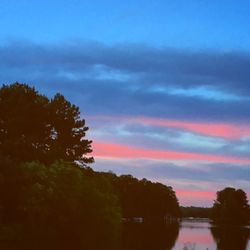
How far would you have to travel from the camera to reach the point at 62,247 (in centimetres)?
5347

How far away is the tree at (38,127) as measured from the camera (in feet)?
228

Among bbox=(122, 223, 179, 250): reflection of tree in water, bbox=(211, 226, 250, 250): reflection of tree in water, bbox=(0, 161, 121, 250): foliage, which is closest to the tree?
bbox=(0, 161, 121, 250): foliage

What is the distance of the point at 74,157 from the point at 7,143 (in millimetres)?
16391

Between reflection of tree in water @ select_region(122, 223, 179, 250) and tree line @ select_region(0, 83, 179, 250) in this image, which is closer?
tree line @ select_region(0, 83, 179, 250)

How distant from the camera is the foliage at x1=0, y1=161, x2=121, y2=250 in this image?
50.4 metres

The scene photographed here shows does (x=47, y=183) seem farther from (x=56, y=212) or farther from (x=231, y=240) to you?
(x=231, y=240)

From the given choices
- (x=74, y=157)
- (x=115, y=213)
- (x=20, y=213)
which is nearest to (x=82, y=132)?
(x=74, y=157)

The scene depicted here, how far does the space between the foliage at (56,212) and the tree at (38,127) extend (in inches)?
255

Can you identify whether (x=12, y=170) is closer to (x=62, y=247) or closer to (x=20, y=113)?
(x=62, y=247)

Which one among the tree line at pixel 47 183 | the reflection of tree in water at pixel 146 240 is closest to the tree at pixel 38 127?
the tree line at pixel 47 183

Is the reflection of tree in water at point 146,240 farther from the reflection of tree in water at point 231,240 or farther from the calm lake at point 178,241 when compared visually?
the reflection of tree in water at point 231,240

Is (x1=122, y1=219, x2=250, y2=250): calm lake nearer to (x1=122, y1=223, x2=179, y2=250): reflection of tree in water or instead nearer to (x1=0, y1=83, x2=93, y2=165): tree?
(x1=122, y1=223, x2=179, y2=250): reflection of tree in water

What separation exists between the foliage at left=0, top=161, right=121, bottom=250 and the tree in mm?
6484

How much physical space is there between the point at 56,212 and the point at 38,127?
20457 mm
